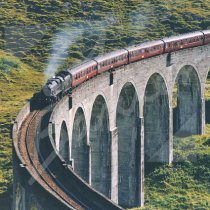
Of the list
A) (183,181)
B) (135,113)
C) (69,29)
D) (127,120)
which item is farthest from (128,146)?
(69,29)

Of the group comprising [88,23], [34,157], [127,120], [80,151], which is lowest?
[34,157]

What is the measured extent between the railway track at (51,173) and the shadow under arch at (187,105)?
33836mm

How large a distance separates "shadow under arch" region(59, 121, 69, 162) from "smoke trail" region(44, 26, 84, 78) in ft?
128

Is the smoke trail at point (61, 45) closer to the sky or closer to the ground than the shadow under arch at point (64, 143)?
closer to the sky

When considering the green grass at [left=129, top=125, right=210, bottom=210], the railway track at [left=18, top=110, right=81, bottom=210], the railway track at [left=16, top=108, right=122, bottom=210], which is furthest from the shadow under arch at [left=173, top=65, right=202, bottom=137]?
the railway track at [left=16, top=108, right=122, bottom=210]

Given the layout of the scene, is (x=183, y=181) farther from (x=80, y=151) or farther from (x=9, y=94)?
(x=9, y=94)

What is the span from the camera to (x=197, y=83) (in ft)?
273

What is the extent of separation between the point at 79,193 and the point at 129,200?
26245 millimetres

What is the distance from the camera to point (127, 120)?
6906 centimetres

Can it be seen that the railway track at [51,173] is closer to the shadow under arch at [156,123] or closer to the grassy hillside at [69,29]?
the shadow under arch at [156,123]

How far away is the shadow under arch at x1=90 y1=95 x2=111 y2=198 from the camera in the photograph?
2495 inches

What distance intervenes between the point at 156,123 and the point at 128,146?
23.8ft

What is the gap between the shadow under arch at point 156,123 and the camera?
74500 mm

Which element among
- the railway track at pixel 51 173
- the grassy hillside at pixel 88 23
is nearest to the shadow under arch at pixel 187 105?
the grassy hillside at pixel 88 23
